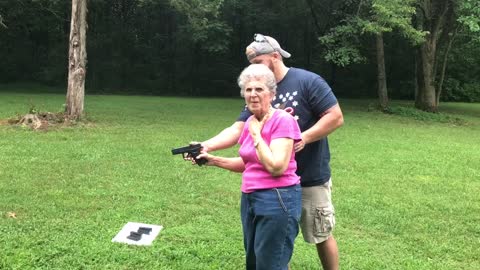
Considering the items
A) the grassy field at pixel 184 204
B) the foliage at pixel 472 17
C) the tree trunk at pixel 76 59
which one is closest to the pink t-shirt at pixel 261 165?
the grassy field at pixel 184 204

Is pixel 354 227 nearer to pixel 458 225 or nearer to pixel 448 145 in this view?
pixel 458 225

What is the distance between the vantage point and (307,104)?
313cm

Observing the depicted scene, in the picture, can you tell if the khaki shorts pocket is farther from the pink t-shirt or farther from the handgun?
the handgun

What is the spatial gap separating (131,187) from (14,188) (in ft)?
4.35

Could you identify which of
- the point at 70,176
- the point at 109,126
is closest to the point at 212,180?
the point at 70,176

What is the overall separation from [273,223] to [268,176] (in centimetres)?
23

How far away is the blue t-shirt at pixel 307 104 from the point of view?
123 inches

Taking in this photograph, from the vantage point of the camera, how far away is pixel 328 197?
3312mm

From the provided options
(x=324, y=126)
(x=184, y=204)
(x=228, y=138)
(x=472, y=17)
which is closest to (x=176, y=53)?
(x=472, y=17)

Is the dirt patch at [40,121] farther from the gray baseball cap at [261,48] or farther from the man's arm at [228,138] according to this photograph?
the gray baseball cap at [261,48]

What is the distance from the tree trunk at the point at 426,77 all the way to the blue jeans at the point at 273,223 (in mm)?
18825

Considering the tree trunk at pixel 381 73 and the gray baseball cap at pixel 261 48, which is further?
the tree trunk at pixel 381 73

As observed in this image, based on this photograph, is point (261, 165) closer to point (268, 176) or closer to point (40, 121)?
point (268, 176)

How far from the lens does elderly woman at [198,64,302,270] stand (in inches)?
103
